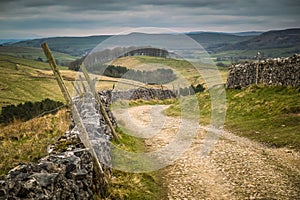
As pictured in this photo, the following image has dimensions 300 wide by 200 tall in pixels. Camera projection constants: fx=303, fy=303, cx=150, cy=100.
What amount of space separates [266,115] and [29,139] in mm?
14411

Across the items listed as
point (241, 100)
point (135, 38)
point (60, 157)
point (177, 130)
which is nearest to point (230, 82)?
point (241, 100)

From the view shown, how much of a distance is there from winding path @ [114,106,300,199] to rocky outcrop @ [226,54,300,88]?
35.1 ft

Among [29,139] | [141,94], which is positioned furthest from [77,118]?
[141,94]

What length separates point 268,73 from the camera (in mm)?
27453

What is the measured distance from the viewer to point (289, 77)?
24.4 m

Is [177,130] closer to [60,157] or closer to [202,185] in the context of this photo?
[202,185]

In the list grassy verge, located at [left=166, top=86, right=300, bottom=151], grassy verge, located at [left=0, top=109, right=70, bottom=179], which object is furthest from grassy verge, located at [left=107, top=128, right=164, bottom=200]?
grassy verge, located at [left=166, top=86, right=300, bottom=151]

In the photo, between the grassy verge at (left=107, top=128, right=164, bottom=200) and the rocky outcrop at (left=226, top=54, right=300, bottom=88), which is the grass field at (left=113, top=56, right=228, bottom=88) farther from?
the grassy verge at (left=107, top=128, right=164, bottom=200)

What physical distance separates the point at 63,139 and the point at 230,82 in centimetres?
2718

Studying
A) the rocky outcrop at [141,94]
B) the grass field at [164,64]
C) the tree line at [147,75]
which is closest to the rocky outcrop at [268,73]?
the grass field at [164,64]

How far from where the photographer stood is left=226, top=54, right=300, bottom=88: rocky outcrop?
79.7 feet

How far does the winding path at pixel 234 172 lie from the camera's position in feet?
32.9

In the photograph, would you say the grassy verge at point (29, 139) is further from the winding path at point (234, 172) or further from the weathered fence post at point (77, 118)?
the winding path at point (234, 172)

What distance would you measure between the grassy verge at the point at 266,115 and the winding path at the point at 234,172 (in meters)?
1.08
